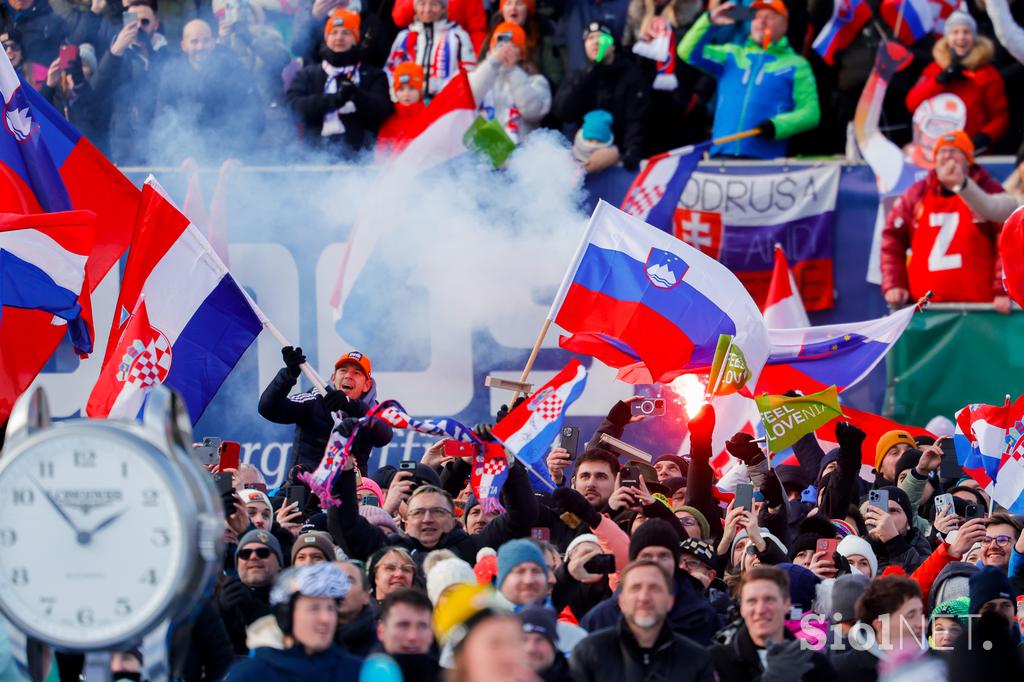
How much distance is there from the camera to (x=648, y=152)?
14203 mm

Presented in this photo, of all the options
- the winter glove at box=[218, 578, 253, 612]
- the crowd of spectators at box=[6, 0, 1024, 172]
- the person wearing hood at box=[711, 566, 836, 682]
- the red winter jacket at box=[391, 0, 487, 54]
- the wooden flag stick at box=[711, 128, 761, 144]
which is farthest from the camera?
the red winter jacket at box=[391, 0, 487, 54]

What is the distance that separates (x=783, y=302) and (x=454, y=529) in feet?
16.4

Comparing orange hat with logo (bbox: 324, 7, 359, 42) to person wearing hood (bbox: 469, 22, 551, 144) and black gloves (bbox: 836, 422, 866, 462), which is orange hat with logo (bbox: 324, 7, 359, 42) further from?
black gloves (bbox: 836, 422, 866, 462)

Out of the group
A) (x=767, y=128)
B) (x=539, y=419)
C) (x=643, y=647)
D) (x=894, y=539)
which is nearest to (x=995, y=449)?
(x=894, y=539)

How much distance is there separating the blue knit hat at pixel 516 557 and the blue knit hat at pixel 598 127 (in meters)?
6.82

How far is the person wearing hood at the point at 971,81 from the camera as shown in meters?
14.0

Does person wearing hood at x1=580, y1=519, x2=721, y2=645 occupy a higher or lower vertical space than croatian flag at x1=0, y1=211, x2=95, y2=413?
lower

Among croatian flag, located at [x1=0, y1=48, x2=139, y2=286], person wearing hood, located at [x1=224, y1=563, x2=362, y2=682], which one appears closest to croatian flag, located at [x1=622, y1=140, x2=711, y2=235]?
croatian flag, located at [x1=0, y1=48, x2=139, y2=286]

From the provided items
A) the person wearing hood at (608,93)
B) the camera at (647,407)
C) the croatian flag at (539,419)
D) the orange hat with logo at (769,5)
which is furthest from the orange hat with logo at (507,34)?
the croatian flag at (539,419)

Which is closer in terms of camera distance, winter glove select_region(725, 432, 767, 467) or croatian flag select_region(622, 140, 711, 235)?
winter glove select_region(725, 432, 767, 467)

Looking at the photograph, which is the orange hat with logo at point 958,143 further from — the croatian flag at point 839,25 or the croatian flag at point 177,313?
the croatian flag at point 177,313

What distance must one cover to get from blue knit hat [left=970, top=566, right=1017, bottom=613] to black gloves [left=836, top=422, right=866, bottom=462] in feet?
7.23

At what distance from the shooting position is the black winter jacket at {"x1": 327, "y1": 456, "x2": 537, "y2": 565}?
870cm

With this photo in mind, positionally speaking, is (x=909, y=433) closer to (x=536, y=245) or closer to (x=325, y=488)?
(x=536, y=245)
